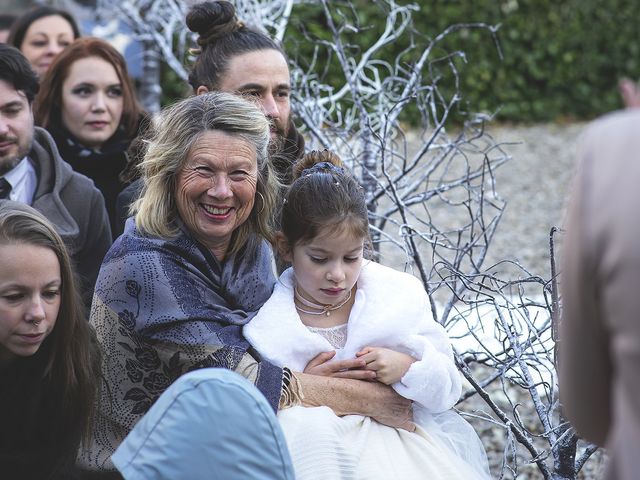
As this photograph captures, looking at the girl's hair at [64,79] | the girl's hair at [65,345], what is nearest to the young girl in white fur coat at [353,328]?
the girl's hair at [65,345]

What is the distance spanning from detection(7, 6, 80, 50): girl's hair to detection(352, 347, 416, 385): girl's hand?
342 centimetres

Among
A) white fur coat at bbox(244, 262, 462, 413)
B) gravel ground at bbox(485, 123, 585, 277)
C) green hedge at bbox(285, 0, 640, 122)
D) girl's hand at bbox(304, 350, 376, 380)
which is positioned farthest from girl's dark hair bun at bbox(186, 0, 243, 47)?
green hedge at bbox(285, 0, 640, 122)

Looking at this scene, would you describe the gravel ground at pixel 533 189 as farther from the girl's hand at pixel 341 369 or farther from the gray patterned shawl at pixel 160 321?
the gray patterned shawl at pixel 160 321

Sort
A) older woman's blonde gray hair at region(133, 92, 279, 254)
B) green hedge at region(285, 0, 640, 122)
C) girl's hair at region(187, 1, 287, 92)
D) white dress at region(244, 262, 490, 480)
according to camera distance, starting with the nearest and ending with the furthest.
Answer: white dress at region(244, 262, 490, 480) < older woman's blonde gray hair at region(133, 92, 279, 254) < girl's hair at region(187, 1, 287, 92) < green hedge at region(285, 0, 640, 122)

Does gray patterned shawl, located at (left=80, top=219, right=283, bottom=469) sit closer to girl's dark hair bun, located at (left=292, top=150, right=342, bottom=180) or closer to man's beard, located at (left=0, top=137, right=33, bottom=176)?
girl's dark hair bun, located at (left=292, top=150, right=342, bottom=180)

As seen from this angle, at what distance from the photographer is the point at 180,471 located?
7.09ft

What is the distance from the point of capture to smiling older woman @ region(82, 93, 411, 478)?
2973 mm

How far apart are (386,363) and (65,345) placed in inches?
38.5

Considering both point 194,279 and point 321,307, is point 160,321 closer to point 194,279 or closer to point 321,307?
point 194,279

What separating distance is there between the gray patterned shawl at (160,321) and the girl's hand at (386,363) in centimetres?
28

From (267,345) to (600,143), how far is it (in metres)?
1.65

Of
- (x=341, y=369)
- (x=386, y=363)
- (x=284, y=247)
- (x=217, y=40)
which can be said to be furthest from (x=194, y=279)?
(x=217, y=40)

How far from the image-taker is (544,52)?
40.1 ft

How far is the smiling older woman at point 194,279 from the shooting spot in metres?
2.97
